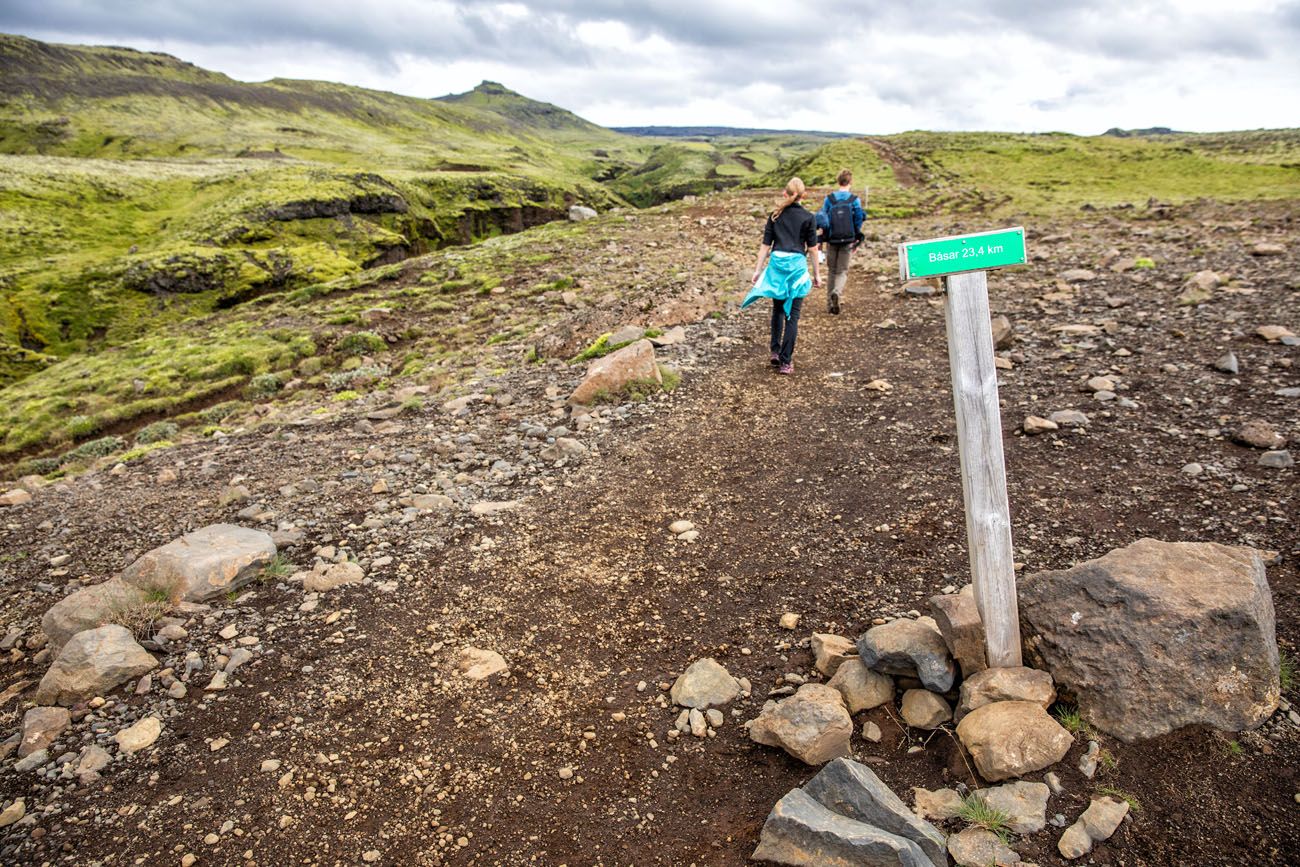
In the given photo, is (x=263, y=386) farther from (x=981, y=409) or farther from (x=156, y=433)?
(x=981, y=409)

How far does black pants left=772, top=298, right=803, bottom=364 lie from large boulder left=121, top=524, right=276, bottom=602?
8.55 metres

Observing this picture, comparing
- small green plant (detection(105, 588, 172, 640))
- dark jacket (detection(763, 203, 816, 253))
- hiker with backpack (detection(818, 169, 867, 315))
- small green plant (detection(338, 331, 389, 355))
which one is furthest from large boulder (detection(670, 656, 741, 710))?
small green plant (detection(338, 331, 389, 355))

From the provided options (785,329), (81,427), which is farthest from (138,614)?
(81,427)

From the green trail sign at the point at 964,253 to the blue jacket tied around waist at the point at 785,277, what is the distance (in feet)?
23.0

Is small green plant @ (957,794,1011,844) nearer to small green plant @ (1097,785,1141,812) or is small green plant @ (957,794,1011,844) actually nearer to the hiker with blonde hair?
small green plant @ (1097,785,1141,812)

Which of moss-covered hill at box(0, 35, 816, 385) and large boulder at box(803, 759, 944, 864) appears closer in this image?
large boulder at box(803, 759, 944, 864)

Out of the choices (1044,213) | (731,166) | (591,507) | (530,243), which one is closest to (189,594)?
(591,507)

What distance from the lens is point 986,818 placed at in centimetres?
363

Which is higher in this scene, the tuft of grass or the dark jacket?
the dark jacket

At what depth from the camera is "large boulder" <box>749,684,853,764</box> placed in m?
4.33

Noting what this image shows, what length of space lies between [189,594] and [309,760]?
2.80 m

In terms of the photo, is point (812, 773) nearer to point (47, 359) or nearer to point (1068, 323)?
point (1068, 323)

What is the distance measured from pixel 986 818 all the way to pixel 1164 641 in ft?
5.42

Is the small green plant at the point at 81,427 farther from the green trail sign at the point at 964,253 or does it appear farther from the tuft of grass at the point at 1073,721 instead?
the tuft of grass at the point at 1073,721
